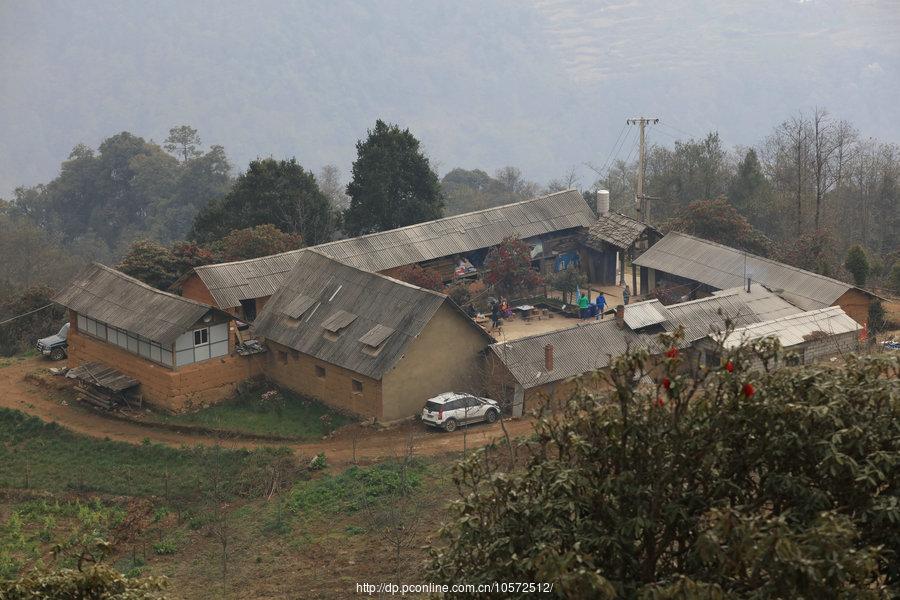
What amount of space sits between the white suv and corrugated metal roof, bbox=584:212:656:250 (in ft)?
56.2

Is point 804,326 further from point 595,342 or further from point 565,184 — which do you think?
point 565,184

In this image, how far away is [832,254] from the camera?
165 ft

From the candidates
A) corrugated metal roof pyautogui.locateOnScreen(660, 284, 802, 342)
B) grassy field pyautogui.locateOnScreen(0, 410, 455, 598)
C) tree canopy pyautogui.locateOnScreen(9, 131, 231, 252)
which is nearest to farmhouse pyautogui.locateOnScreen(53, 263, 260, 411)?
grassy field pyautogui.locateOnScreen(0, 410, 455, 598)

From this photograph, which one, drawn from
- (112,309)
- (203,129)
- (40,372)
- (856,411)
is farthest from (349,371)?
(203,129)

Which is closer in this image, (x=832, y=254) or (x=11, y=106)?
(x=832, y=254)

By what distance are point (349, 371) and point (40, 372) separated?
13239 mm

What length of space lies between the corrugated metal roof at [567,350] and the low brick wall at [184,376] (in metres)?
8.96

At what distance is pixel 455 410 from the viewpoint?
109 ft

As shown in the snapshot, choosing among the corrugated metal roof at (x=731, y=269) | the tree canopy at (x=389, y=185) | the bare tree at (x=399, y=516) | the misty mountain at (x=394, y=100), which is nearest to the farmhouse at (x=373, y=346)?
the bare tree at (x=399, y=516)

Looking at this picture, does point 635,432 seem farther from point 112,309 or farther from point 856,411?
point 112,309

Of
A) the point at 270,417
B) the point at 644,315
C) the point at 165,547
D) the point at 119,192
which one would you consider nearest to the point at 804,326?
the point at 644,315

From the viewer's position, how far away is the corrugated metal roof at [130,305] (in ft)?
116

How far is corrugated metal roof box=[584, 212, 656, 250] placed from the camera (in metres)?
48.5

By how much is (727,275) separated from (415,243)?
43.9ft
